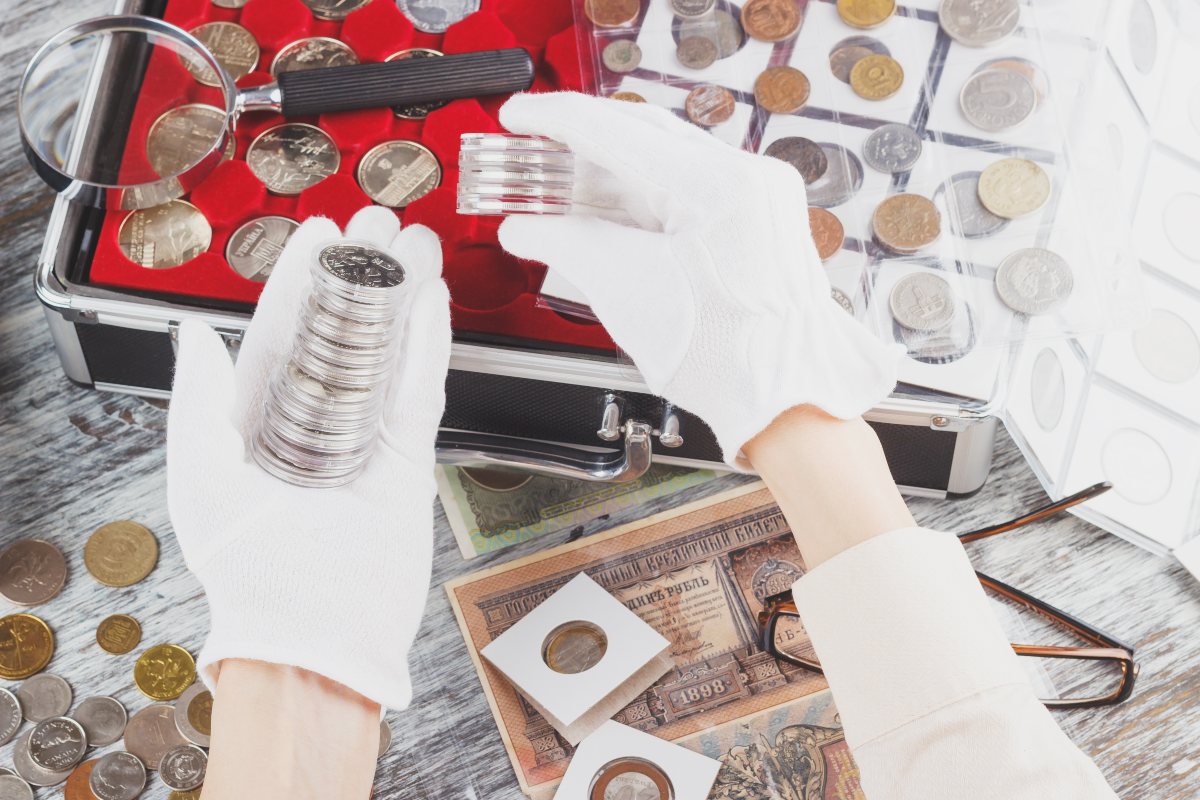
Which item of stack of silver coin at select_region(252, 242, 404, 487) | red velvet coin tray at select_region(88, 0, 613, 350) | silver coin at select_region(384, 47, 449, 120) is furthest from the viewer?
silver coin at select_region(384, 47, 449, 120)

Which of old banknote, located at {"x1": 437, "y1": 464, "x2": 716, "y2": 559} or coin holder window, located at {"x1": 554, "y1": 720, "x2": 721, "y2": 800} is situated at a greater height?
old banknote, located at {"x1": 437, "y1": 464, "x2": 716, "y2": 559}

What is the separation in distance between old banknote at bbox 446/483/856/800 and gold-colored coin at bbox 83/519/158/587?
0.33m

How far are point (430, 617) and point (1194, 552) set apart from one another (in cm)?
84

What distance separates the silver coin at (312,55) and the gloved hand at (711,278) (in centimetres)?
36

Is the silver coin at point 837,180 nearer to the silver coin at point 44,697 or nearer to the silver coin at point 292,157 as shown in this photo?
the silver coin at point 292,157

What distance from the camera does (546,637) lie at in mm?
1179

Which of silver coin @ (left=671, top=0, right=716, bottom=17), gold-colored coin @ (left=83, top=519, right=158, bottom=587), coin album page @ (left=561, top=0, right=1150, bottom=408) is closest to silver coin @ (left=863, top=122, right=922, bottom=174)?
coin album page @ (left=561, top=0, right=1150, bottom=408)

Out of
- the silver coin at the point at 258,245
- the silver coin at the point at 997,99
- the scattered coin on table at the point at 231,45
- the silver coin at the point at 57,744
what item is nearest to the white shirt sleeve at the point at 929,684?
the silver coin at the point at 997,99

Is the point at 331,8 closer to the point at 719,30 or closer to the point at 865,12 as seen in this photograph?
the point at 719,30

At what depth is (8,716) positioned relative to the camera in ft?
3.76

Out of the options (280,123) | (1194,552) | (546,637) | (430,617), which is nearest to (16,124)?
(280,123)

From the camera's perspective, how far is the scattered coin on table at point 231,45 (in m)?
1.27

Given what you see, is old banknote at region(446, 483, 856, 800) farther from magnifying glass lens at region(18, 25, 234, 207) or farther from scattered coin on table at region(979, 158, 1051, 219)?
magnifying glass lens at region(18, 25, 234, 207)

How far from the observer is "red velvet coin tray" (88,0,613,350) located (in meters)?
1.15
